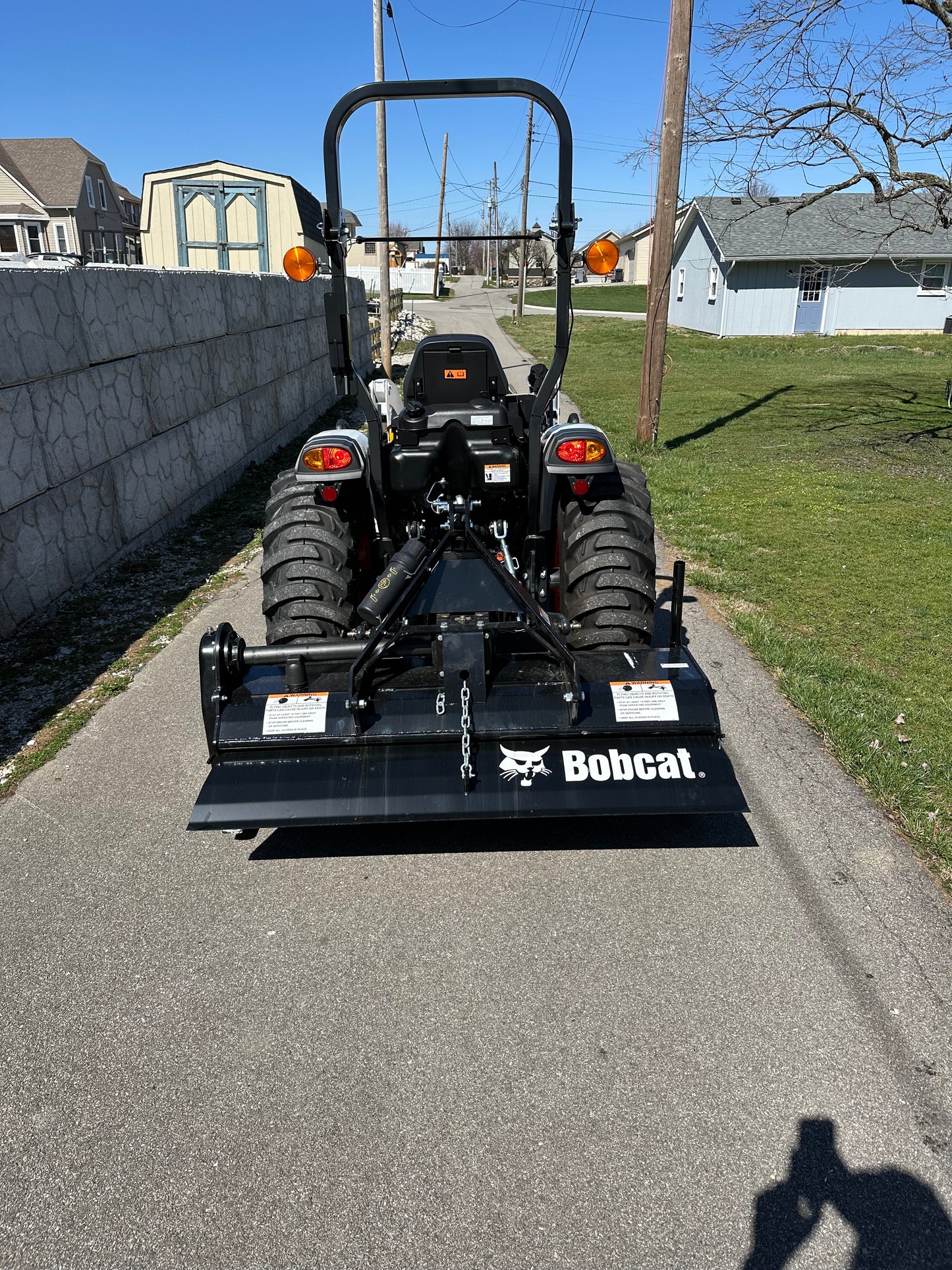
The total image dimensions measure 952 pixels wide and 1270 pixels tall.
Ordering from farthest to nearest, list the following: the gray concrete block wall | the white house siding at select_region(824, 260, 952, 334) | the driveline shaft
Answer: the white house siding at select_region(824, 260, 952, 334) → the gray concrete block wall → the driveline shaft

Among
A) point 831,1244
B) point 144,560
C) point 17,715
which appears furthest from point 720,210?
point 831,1244

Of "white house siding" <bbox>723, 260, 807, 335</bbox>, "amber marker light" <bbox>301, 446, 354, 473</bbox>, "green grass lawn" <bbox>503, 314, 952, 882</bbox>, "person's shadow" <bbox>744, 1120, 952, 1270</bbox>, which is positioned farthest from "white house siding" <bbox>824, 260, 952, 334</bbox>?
"person's shadow" <bbox>744, 1120, 952, 1270</bbox>

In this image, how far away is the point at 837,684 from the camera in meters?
5.12

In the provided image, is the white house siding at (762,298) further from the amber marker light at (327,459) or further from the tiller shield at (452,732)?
the tiller shield at (452,732)

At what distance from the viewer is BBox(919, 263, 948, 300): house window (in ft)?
99.7

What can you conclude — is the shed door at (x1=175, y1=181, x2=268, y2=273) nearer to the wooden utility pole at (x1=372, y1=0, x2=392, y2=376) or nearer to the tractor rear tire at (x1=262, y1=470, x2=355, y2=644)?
the wooden utility pole at (x1=372, y1=0, x2=392, y2=376)

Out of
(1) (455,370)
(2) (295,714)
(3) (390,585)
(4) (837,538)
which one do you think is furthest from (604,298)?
(2) (295,714)

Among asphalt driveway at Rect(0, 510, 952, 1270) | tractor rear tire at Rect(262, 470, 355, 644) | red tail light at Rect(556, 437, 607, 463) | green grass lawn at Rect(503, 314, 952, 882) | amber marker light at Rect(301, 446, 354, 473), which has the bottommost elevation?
asphalt driveway at Rect(0, 510, 952, 1270)

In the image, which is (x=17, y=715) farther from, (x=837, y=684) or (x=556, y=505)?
(x=837, y=684)

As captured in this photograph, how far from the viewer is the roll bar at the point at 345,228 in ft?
13.7

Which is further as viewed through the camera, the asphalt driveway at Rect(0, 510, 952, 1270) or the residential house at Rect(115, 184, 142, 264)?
the residential house at Rect(115, 184, 142, 264)

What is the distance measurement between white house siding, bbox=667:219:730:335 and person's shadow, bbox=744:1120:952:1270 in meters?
31.0

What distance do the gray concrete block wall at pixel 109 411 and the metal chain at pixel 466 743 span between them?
12.9ft

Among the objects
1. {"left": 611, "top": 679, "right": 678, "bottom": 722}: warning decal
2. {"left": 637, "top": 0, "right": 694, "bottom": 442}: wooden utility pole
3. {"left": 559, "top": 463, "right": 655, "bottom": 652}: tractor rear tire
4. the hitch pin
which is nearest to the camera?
{"left": 611, "top": 679, "right": 678, "bottom": 722}: warning decal
